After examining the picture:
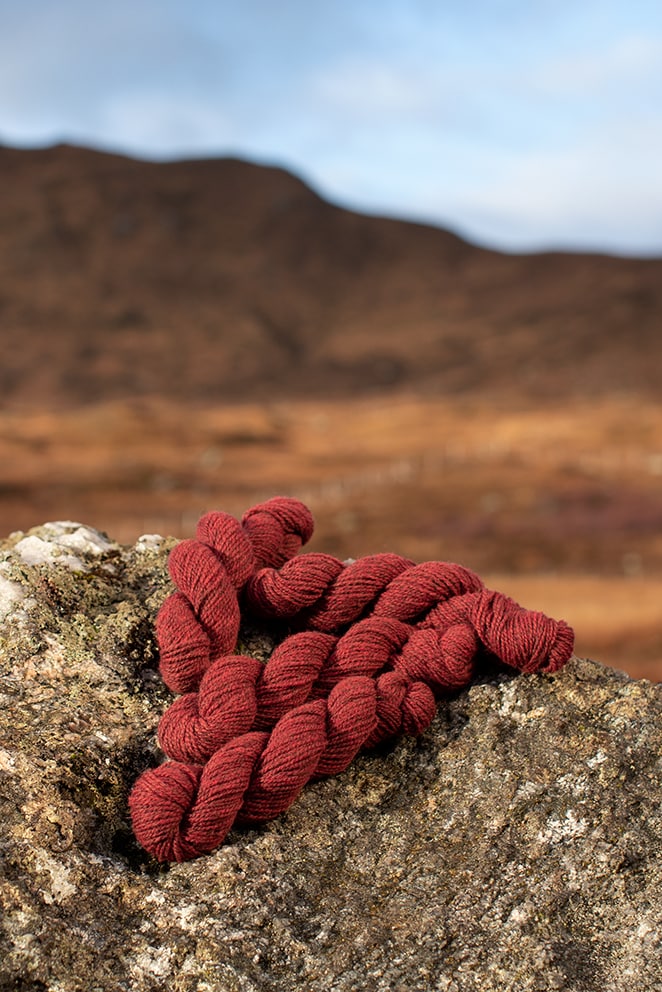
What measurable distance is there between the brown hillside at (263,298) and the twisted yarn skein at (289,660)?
208 ft

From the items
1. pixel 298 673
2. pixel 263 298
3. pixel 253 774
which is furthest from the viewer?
pixel 263 298

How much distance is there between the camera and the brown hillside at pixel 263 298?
2936 inches

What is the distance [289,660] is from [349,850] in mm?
441

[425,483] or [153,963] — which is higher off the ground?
[153,963]

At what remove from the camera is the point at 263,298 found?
9394cm

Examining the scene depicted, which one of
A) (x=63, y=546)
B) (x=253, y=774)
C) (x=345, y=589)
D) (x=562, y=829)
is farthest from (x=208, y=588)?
(x=562, y=829)

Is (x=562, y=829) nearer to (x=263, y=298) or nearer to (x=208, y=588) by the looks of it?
(x=208, y=588)

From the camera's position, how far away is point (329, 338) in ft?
288

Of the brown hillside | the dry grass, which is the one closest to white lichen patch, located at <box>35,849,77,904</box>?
the dry grass

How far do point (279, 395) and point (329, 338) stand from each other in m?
17.7

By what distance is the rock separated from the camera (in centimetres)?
192

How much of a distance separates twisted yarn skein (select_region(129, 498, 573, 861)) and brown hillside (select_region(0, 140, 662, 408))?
63.5 metres

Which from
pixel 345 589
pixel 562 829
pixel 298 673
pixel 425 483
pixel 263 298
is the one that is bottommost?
pixel 425 483

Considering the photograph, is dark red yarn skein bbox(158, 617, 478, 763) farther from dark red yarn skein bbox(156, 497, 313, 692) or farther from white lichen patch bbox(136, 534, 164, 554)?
white lichen patch bbox(136, 534, 164, 554)
